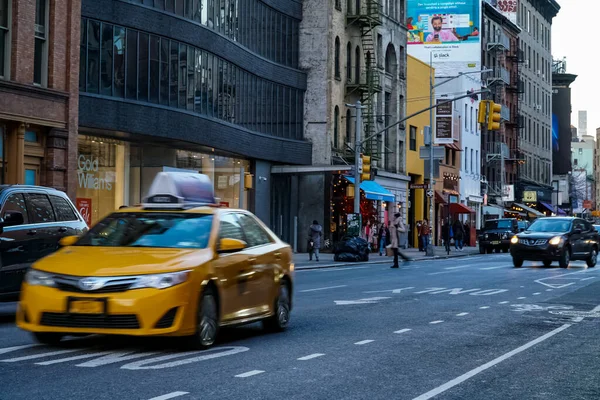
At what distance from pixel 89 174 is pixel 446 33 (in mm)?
48824

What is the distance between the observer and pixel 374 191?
55.1 meters

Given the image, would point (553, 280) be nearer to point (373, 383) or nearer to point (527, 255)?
point (527, 255)

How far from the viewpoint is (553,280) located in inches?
1059

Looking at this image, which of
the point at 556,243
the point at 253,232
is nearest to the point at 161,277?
the point at 253,232

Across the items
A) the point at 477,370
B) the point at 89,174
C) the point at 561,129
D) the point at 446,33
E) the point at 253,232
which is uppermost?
the point at 446,33

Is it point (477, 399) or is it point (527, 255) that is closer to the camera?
point (477, 399)

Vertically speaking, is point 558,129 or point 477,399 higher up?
point 558,129

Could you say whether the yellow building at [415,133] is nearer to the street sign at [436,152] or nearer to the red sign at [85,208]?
the street sign at [436,152]

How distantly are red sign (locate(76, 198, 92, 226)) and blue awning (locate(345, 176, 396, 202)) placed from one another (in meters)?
19.0

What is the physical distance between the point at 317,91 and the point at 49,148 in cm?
2445

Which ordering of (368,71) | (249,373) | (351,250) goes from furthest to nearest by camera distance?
(368,71)
(351,250)
(249,373)

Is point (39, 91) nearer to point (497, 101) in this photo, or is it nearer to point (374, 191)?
point (374, 191)

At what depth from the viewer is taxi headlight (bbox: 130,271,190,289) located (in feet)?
35.2

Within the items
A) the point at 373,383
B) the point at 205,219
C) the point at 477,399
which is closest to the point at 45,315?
the point at 205,219
